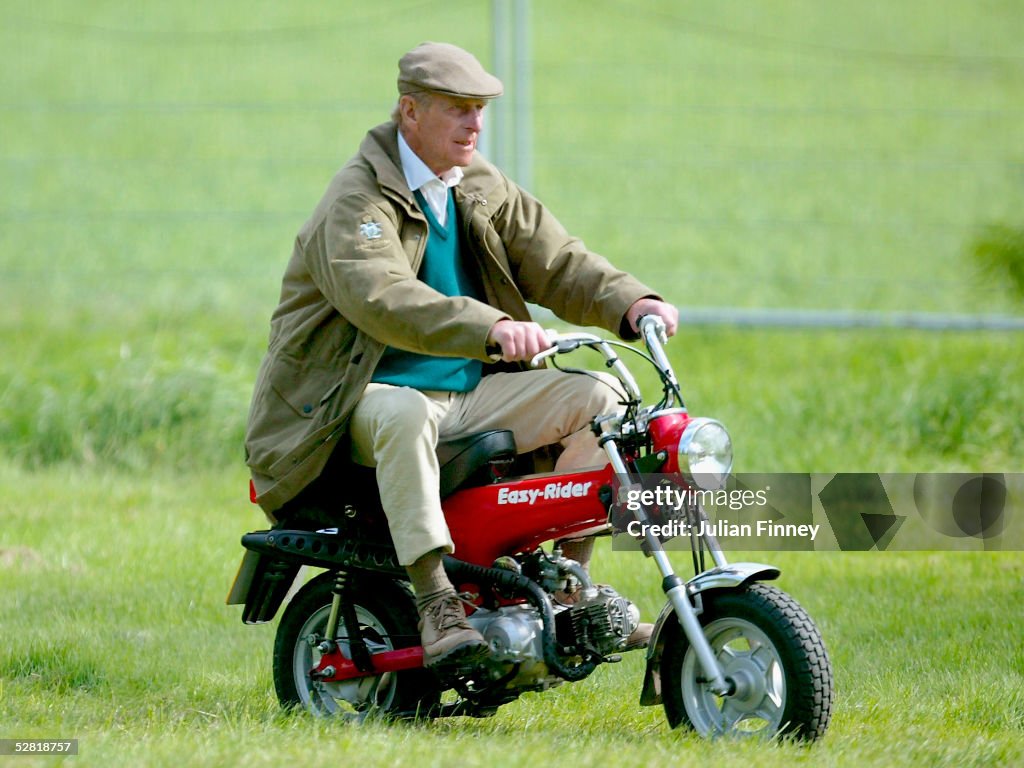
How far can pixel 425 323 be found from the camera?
4.64 meters

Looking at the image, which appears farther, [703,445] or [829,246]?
A: [829,246]

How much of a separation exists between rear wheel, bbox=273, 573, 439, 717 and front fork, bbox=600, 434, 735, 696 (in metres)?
0.87

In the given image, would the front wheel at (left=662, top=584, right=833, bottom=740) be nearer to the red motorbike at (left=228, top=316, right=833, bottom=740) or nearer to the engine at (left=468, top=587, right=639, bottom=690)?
the red motorbike at (left=228, top=316, right=833, bottom=740)

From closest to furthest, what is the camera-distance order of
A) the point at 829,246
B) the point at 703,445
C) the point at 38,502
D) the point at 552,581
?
the point at 703,445
the point at 552,581
the point at 38,502
the point at 829,246

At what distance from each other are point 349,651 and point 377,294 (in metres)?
1.17

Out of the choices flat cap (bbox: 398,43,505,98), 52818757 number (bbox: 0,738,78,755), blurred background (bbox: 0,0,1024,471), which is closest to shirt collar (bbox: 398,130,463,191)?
flat cap (bbox: 398,43,505,98)

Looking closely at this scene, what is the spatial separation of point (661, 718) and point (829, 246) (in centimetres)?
1029

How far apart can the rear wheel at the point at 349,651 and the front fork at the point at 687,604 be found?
868 millimetres

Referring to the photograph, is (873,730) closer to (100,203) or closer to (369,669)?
(369,669)

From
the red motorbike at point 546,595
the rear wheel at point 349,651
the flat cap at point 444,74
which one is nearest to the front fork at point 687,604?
the red motorbike at point 546,595

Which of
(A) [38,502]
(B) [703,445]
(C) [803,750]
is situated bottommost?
(A) [38,502]

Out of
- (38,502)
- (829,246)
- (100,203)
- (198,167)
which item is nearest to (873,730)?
(38,502)

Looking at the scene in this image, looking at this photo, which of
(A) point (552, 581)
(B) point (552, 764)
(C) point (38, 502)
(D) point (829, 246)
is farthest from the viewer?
(D) point (829, 246)

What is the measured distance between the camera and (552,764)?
13.8ft
